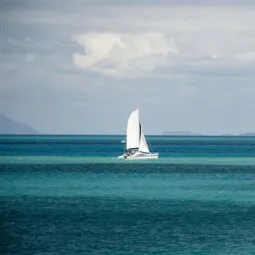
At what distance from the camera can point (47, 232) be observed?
19328 mm

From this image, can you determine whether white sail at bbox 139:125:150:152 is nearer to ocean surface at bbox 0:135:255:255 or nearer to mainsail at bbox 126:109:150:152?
mainsail at bbox 126:109:150:152

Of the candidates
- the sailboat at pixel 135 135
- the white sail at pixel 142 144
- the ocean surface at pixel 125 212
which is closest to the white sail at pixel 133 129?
the sailboat at pixel 135 135

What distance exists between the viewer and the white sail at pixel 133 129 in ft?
137

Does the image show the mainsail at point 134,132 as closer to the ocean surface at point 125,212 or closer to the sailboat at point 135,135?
the sailboat at point 135,135

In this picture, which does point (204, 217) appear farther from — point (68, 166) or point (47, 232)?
point (68, 166)

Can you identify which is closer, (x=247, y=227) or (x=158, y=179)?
(x=247, y=227)

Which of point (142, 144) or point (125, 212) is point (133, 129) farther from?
point (125, 212)

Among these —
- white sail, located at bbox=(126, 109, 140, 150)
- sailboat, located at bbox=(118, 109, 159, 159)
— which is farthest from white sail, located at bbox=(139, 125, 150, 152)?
white sail, located at bbox=(126, 109, 140, 150)

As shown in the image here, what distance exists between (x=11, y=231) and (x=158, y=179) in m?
14.7

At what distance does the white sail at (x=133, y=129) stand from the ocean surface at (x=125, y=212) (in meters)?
3.93

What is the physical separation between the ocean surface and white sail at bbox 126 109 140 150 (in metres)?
3.93

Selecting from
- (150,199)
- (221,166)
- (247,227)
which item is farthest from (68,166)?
(247,227)

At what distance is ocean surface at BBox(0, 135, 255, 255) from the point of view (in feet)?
59.2

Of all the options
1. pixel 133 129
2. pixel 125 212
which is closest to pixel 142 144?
pixel 133 129
